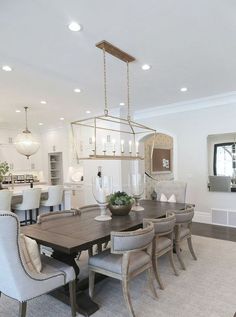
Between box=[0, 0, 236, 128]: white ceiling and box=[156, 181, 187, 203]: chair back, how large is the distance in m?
1.95

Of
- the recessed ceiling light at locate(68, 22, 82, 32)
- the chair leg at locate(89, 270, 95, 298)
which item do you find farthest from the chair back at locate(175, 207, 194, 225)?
the recessed ceiling light at locate(68, 22, 82, 32)

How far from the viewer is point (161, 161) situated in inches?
346

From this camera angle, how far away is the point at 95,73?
3.91m

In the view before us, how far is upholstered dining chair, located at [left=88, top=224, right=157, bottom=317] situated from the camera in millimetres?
2188


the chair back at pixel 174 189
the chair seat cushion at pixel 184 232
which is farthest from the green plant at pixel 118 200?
the chair back at pixel 174 189

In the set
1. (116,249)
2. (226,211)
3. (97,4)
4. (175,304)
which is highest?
(97,4)

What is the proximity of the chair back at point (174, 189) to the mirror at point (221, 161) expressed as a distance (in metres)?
1.73

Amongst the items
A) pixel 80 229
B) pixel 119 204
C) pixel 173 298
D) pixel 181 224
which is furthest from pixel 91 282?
pixel 181 224

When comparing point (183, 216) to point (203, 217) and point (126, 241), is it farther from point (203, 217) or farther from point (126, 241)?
point (203, 217)

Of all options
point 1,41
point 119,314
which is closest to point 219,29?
point 1,41

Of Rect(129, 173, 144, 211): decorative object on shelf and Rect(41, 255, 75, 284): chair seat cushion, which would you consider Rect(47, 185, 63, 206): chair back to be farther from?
Rect(41, 255, 75, 284): chair seat cushion

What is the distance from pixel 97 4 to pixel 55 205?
454 centimetres

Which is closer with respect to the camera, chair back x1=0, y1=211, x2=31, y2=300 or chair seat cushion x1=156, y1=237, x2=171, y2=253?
chair back x1=0, y1=211, x2=31, y2=300

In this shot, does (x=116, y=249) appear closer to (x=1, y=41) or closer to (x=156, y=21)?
(x=156, y=21)
